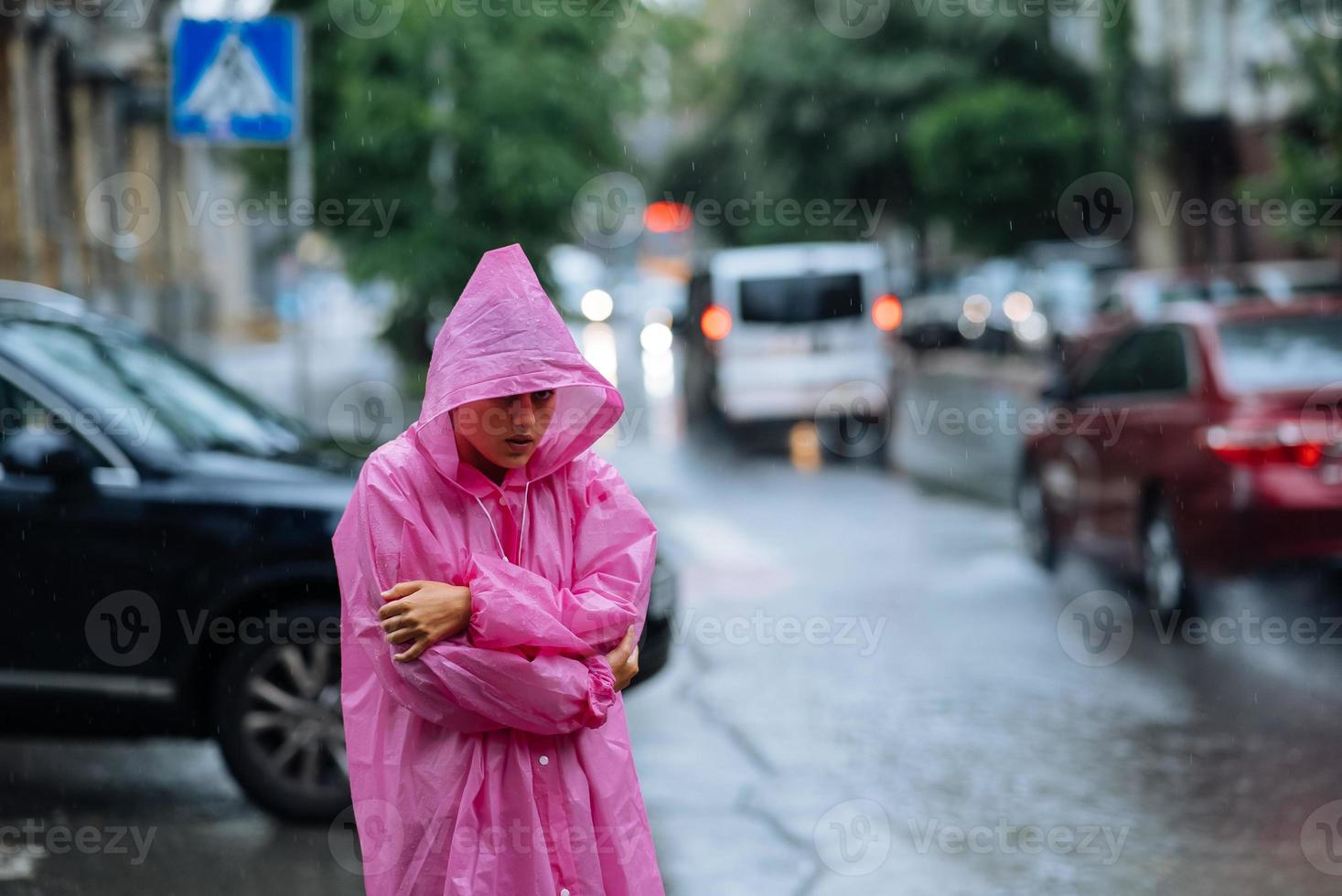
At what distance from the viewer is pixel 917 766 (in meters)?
6.89

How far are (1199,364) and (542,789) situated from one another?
272 inches

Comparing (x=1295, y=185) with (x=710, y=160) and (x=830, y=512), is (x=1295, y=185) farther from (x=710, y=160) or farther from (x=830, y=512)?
(x=710, y=160)

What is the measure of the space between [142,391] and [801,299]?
13414 millimetres

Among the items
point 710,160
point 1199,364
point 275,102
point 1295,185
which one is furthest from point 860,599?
point 710,160

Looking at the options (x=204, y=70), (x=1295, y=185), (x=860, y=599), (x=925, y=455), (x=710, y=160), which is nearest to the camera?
(x=860, y=599)

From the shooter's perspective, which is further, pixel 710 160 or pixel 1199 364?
pixel 710 160

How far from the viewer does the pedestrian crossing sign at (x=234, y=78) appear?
37.1ft
